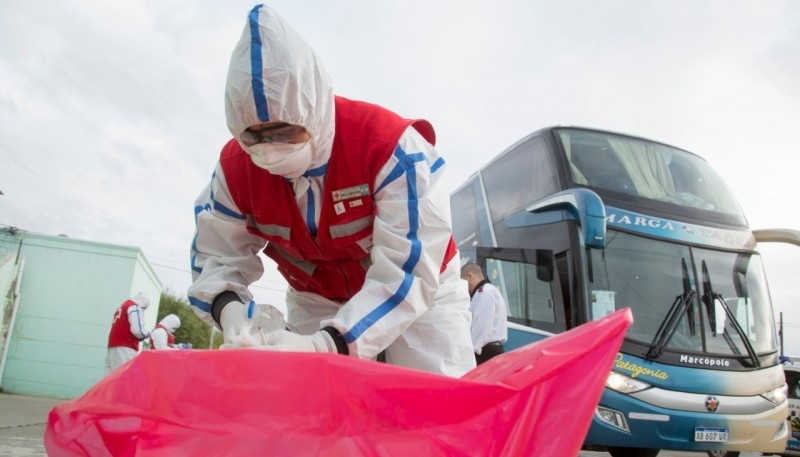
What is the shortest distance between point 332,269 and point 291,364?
1137 mm

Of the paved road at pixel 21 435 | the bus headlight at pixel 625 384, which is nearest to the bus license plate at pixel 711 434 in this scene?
the bus headlight at pixel 625 384

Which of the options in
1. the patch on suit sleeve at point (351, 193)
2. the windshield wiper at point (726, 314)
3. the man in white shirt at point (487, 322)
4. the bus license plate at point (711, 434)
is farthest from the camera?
the windshield wiper at point (726, 314)

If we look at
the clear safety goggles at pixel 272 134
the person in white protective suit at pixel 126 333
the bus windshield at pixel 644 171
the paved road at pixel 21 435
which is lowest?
the paved road at pixel 21 435

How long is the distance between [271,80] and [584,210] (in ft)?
15.4

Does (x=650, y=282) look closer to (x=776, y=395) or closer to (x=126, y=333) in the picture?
(x=776, y=395)

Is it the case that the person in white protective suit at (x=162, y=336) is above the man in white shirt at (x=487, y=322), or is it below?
below

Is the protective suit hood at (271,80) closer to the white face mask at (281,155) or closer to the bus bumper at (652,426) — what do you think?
the white face mask at (281,155)

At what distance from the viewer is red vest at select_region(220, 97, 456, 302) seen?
2131 millimetres

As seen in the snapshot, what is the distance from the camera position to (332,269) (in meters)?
2.38

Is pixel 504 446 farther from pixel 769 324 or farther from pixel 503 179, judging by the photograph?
pixel 503 179

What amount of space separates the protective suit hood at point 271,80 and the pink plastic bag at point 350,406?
0.87 metres

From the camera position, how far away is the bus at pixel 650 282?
18.9 ft

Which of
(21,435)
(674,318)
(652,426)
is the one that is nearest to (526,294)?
(674,318)

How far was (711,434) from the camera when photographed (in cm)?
575
